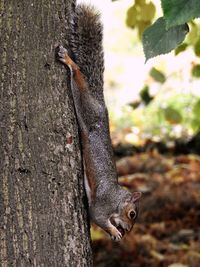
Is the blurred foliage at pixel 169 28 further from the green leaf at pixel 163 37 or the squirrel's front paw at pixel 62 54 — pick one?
the squirrel's front paw at pixel 62 54

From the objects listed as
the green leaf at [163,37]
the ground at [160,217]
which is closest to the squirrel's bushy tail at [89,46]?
the green leaf at [163,37]

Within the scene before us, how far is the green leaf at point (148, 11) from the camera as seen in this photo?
9.16 ft

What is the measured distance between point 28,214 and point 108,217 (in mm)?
779

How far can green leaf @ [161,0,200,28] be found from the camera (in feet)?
4.88

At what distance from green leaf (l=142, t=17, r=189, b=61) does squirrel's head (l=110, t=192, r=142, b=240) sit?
98 cm

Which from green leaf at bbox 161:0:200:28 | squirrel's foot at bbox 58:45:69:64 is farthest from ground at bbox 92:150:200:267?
green leaf at bbox 161:0:200:28

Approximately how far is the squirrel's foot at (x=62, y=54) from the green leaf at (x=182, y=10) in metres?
0.61

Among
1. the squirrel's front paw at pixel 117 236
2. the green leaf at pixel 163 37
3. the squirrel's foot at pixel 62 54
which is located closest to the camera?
the green leaf at pixel 163 37

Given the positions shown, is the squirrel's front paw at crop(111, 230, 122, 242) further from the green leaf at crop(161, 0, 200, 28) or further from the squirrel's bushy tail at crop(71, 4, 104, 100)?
the green leaf at crop(161, 0, 200, 28)

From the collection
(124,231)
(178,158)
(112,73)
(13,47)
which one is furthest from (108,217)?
(112,73)

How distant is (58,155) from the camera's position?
1.99m

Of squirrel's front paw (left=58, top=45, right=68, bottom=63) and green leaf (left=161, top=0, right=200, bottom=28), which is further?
squirrel's front paw (left=58, top=45, right=68, bottom=63)

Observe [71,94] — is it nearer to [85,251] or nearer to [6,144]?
[6,144]

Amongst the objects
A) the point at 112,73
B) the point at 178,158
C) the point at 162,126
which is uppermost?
the point at 112,73
